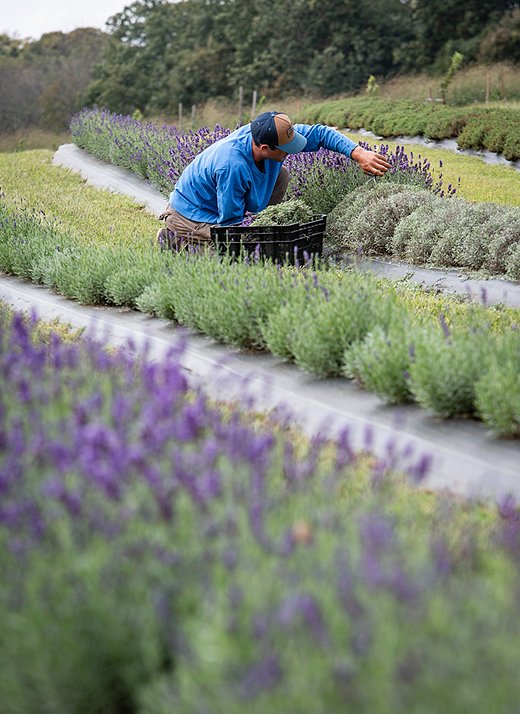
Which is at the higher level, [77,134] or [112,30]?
[112,30]

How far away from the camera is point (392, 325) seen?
4094 millimetres

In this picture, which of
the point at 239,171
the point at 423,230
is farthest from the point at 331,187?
the point at 239,171

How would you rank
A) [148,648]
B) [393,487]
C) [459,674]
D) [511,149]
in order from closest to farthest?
[459,674] → [148,648] → [393,487] → [511,149]

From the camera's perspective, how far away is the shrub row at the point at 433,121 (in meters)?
14.8

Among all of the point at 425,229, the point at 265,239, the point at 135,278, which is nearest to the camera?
the point at 135,278

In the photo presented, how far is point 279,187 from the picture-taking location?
7422 mm

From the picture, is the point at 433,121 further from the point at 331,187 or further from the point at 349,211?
the point at 349,211

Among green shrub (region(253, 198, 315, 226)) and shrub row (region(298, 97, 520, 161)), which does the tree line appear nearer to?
shrub row (region(298, 97, 520, 161))

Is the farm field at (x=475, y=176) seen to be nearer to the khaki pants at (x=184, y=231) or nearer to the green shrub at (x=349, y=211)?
the green shrub at (x=349, y=211)

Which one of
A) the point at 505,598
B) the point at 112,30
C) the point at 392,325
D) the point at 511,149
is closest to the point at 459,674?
the point at 505,598

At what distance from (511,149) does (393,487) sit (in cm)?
1282

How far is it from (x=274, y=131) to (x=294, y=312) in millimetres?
2067

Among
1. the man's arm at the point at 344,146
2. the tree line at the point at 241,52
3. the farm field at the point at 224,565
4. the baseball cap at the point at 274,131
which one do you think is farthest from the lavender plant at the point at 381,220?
the tree line at the point at 241,52

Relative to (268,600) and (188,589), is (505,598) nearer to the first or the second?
(268,600)
